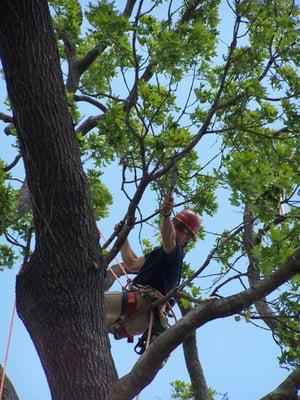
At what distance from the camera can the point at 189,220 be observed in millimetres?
5391

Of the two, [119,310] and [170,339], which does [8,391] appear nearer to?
[119,310]

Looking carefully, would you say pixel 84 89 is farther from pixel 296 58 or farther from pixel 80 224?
pixel 80 224

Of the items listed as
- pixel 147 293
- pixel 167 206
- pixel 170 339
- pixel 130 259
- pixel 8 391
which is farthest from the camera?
pixel 130 259

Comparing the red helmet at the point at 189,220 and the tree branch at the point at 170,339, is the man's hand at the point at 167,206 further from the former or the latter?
the tree branch at the point at 170,339

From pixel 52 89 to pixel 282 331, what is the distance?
2.16 metres

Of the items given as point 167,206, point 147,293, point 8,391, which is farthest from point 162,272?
point 8,391

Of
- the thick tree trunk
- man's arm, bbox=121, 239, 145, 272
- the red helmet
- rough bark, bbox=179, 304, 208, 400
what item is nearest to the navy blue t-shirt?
the red helmet

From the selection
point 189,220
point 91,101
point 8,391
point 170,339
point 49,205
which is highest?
point 91,101

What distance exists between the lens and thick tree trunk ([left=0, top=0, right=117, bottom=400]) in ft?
12.5

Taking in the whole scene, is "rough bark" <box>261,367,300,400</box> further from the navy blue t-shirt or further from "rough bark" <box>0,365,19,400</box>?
the navy blue t-shirt

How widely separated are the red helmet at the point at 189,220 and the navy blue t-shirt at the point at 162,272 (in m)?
0.34

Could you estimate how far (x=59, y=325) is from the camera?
3785 mm

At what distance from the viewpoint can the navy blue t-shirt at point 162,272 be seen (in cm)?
497

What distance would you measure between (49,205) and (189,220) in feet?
5.86
